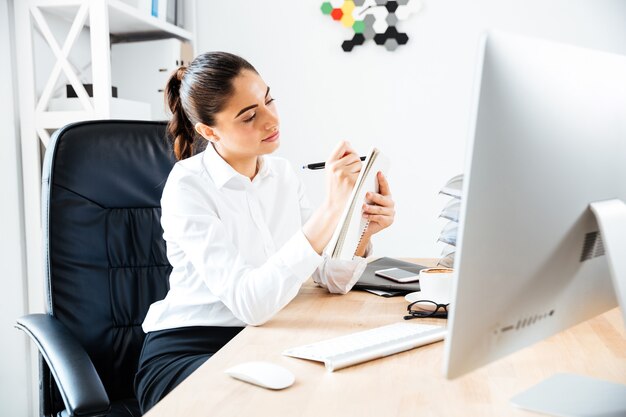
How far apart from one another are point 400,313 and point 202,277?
1.33 feet

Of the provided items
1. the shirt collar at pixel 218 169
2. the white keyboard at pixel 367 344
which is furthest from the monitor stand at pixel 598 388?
the shirt collar at pixel 218 169

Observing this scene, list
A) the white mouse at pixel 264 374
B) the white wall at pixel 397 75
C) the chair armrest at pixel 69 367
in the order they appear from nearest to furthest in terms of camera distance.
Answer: the white mouse at pixel 264 374
the chair armrest at pixel 69 367
the white wall at pixel 397 75

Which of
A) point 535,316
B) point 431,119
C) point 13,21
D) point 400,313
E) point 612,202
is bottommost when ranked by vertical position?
point 400,313

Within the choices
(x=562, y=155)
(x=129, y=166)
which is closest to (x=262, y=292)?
(x=129, y=166)

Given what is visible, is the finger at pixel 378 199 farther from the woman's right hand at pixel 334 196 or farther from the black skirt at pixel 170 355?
the black skirt at pixel 170 355

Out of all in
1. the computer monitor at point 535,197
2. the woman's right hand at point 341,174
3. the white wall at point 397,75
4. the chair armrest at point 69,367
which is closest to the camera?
the computer monitor at point 535,197

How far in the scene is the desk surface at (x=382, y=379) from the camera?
73 cm

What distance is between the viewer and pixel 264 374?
0.81 metres

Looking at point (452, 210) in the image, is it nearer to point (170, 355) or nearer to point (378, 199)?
point (378, 199)

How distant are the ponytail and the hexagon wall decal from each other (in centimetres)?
145

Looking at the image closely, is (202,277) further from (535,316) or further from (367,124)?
(367,124)

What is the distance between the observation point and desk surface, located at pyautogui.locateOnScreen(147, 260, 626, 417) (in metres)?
0.73

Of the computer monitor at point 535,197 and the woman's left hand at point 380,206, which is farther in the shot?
the woman's left hand at point 380,206

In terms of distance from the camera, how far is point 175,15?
2.81 metres
